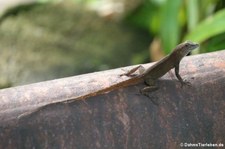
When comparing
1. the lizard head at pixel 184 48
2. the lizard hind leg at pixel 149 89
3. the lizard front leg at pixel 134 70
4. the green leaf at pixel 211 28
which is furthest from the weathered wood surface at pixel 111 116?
the green leaf at pixel 211 28

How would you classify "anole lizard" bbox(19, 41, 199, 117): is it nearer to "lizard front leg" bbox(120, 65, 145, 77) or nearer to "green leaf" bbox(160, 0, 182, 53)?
"lizard front leg" bbox(120, 65, 145, 77)

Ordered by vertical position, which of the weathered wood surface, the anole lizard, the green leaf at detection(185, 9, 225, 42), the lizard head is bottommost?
the weathered wood surface

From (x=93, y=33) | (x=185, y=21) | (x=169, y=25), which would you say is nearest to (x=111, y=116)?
(x=169, y=25)

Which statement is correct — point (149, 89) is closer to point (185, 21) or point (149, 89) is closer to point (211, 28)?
point (211, 28)

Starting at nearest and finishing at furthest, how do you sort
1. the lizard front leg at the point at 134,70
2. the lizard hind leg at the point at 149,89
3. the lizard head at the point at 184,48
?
the lizard hind leg at the point at 149,89 → the lizard front leg at the point at 134,70 → the lizard head at the point at 184,48

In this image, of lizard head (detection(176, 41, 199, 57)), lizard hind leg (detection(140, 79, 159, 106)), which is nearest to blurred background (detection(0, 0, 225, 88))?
lizard head (detection(176, 41, 199, 57))

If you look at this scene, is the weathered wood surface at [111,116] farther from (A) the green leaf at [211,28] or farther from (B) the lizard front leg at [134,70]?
(A) the green leaf at [211,28]

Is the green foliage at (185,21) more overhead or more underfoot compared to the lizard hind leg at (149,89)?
more overhead
